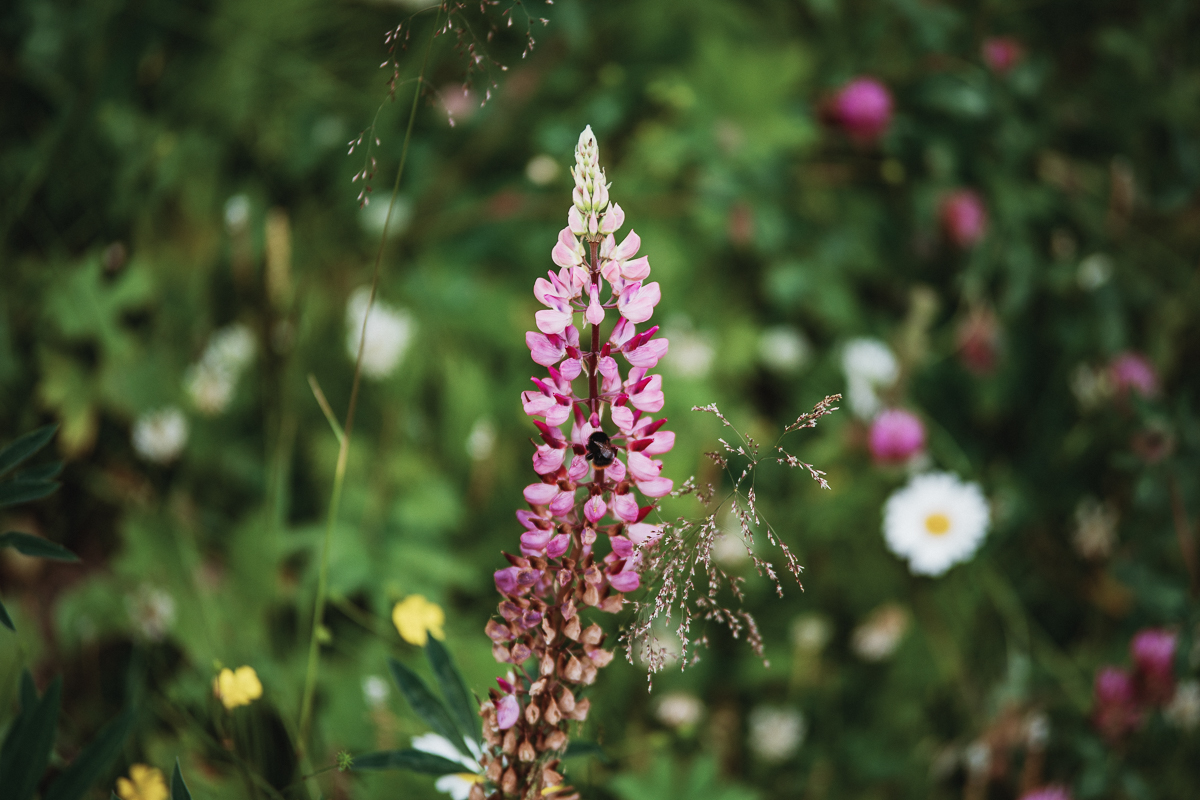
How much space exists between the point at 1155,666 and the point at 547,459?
153 centimetres

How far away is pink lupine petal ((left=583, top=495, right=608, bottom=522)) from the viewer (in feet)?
1.87

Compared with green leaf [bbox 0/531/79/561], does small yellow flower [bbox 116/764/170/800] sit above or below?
below

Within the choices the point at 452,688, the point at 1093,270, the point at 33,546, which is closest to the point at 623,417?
the point at 452,688

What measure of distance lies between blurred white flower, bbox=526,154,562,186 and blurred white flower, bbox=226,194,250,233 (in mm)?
677

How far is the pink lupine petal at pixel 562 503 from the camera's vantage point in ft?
1.88

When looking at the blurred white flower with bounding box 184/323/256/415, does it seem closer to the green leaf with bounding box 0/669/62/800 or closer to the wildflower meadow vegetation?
the wildflower meadow vegetation

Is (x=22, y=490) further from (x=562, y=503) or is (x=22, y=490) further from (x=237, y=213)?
(x=237, y=213)

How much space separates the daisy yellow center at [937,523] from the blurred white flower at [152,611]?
62.7 inches

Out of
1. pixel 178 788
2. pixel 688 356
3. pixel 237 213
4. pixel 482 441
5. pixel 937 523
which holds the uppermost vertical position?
pixel 237 213

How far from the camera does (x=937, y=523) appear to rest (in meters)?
1.69

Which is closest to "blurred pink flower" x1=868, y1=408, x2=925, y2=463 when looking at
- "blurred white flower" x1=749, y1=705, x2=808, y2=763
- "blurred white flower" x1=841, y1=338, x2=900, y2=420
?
"blurred white flower" x1=841, y1=338, x2=900, y2=420

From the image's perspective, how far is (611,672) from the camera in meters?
1.44

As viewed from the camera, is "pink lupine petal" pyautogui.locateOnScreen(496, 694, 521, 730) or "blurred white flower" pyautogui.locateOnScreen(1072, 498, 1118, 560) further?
"blurred white flower" pyautogui.locateOnScreen(1072, 498, 1118, 560)

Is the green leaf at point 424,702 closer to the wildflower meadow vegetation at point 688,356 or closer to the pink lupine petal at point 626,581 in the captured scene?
the pink lupine petal at point 626,581
